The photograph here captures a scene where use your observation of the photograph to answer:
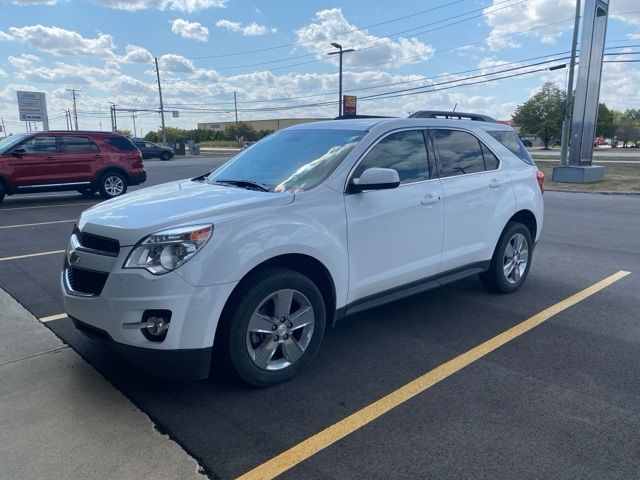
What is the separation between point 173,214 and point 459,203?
2.58 m

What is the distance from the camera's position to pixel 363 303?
3916mm

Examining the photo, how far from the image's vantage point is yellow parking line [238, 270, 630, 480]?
103 inches

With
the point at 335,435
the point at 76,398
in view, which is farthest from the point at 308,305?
the point at 76,398

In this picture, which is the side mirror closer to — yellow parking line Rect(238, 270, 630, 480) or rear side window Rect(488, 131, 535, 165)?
yellow parking line Rect(238, 270, 630, 480)

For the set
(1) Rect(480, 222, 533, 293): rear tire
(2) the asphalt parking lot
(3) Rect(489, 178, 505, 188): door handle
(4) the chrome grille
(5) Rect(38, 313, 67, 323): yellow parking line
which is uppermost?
(3) Rect(489, 178, 505, 188): door handle

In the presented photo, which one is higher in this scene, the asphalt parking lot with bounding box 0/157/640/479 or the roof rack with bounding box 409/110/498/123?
the roof rack with bounding box 409/110/498/123

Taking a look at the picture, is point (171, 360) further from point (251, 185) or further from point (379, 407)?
point (251, 185)

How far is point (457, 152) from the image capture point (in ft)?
15.6

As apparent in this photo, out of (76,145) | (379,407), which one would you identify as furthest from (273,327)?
(76,145)

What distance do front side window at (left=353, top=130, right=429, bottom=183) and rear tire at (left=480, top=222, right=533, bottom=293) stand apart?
1.38 meters

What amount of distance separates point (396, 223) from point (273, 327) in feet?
4.38

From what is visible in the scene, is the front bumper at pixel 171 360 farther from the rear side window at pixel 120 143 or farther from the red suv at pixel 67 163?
the rear side window at pixel 120 143

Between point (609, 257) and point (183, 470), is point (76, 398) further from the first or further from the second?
point (609, 257)

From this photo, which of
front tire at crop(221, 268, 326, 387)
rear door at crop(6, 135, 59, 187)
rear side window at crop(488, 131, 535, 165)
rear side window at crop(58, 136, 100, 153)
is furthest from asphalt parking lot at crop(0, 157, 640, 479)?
rear side window at crop(58, 136, 100, 153)
